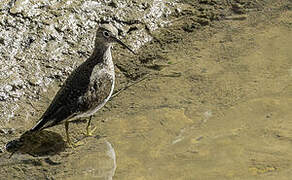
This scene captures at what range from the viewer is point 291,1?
9109 millimetres

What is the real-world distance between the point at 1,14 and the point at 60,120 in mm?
2546

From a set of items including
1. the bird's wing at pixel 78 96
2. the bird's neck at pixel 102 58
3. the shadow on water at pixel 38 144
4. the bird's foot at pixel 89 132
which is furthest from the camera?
the bird's neck at pixel 102 58

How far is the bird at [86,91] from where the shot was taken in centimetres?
639

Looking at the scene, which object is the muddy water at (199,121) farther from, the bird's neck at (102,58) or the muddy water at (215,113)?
the bird's neck at (102,58)

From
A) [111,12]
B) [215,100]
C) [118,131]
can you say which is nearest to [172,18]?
[111,12]

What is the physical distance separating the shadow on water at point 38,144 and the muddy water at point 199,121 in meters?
0.11

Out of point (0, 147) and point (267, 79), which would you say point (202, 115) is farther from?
point (0, 147)

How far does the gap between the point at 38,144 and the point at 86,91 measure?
36.5 inches

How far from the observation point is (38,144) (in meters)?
6.74

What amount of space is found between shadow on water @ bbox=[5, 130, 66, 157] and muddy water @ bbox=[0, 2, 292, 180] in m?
0.11

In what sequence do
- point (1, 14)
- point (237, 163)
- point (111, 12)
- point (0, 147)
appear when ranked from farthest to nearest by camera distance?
point (111, 12), point (1, 14), point (0, 147), point (237, 163)

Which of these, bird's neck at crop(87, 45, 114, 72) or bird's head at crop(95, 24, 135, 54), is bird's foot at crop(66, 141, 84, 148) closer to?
bird's neck at crop(87, 45, 114, 72)

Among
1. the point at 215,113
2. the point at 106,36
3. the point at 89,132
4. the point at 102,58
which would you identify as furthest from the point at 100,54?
the point at 215,113

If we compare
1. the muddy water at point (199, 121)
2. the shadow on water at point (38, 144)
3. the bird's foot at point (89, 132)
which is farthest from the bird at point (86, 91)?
the muddy water at point (199, 121)
